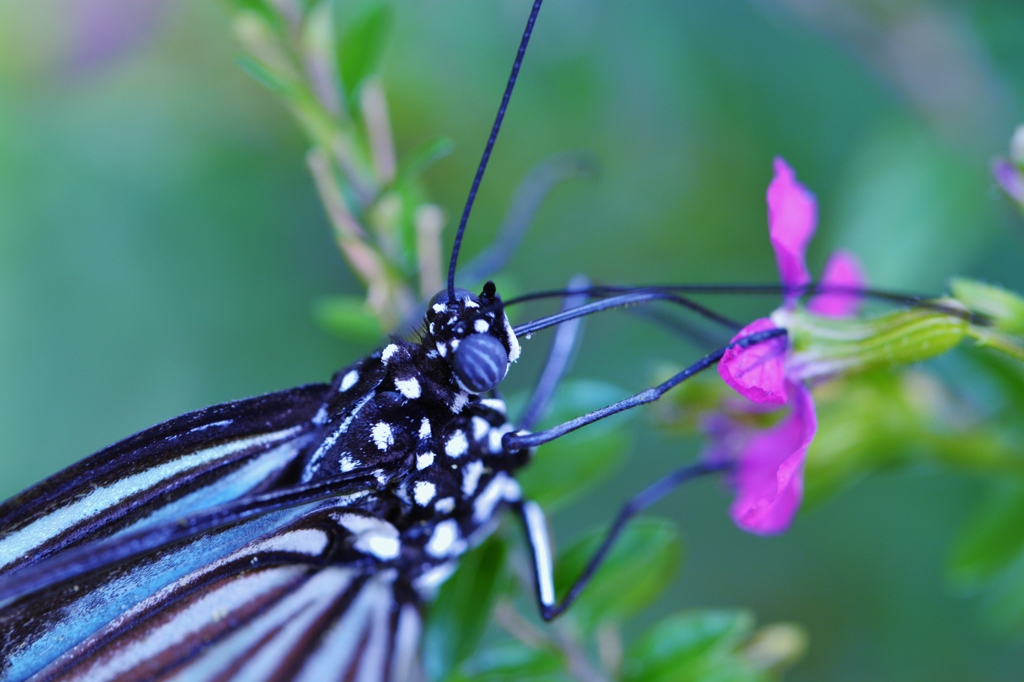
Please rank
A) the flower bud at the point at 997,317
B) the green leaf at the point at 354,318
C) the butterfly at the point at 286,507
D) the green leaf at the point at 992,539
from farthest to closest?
the green leaf at the point at 354,318
the green leaf at the point at 992,539
the butterfly at the point at 286,507
the flower bud at the point at 997,317

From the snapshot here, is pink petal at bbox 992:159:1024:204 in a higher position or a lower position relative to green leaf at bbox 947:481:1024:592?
higher

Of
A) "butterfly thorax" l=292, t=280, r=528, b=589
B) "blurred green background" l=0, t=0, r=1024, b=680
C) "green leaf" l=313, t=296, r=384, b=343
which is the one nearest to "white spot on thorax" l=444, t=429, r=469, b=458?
"butterfly thorax" l=292, t=280, r=528, b=589

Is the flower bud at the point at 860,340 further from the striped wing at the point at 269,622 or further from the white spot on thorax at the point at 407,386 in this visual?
the striped wing at the point at 269,622

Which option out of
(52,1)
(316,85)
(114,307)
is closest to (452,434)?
(316,85)

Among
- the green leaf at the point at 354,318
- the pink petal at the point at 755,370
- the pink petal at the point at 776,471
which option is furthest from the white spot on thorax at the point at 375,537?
the pink petal at the point at 755,370

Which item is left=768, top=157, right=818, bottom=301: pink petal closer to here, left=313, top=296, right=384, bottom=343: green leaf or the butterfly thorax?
the butterfly thorax

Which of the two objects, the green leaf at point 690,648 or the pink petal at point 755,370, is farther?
the green leaf at point 690,648

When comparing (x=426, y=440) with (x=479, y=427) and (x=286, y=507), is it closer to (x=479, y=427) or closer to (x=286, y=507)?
(x=479, y=427)
